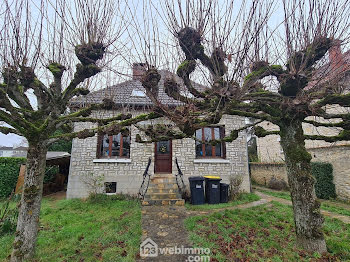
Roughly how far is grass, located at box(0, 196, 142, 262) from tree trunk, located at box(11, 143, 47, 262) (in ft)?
1.10

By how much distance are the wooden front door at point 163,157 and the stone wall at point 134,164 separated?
Result: 40 cm

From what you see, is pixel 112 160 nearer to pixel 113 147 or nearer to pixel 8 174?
pixel 113 147

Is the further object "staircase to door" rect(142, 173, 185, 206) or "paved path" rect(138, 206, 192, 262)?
"staircase to door" rect(142, 173, 185, 206)

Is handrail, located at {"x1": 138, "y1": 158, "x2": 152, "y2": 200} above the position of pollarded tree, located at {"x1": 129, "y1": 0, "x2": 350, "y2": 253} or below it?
below

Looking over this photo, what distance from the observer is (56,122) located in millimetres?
3828

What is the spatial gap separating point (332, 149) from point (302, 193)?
6813 mm

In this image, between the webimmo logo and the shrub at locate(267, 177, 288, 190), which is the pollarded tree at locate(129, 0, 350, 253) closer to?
the webimmo logo

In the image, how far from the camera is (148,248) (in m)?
3.86

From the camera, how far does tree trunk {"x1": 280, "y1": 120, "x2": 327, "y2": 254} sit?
3510mm

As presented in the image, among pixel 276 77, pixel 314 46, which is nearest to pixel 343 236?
pixel 276 77

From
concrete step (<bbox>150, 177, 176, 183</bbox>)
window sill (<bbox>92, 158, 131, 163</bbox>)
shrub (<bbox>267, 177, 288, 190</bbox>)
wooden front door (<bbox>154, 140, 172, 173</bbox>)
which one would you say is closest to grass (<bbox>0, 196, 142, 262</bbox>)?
concrete step (<bbox>150, 177, 176, 183</bbox>)

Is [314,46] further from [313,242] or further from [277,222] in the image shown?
[277,222]

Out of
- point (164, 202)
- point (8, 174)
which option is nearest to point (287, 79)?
point (164, 202)

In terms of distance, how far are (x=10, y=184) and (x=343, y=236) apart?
12426 millimetres
